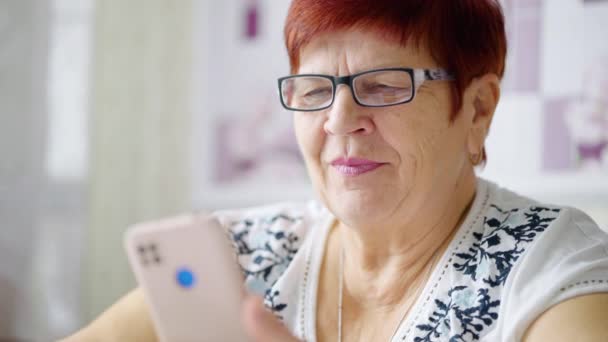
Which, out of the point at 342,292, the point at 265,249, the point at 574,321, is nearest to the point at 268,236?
the point at 265,249

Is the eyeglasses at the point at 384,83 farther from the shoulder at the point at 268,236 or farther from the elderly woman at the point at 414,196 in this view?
the shoulder at the point at 268,236

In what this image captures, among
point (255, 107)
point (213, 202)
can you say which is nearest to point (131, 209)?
point (213, 202)

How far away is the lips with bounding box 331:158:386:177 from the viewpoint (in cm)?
115

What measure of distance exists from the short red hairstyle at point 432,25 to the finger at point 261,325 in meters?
0.53

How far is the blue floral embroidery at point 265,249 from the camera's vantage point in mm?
1306

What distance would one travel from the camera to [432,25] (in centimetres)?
114

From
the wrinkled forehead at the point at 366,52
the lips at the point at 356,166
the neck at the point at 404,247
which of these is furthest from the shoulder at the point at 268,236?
the wrinkled forehead at the point at 366,52

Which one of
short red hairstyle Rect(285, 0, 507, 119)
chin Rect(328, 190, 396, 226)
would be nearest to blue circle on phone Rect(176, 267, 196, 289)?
chin Rect(328, 190, 396, 226)

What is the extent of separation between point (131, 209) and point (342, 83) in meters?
1.69

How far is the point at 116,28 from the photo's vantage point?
2619 mm

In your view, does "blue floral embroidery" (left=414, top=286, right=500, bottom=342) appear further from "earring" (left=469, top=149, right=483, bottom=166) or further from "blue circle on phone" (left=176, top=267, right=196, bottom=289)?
"blue circle on phone" (left=176, top=267, right=196, bottom=289)

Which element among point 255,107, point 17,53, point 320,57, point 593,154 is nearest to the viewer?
point 320,57

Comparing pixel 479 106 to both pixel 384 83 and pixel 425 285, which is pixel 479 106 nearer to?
pixel 384 83

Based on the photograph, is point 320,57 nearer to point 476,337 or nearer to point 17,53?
point 476,337
